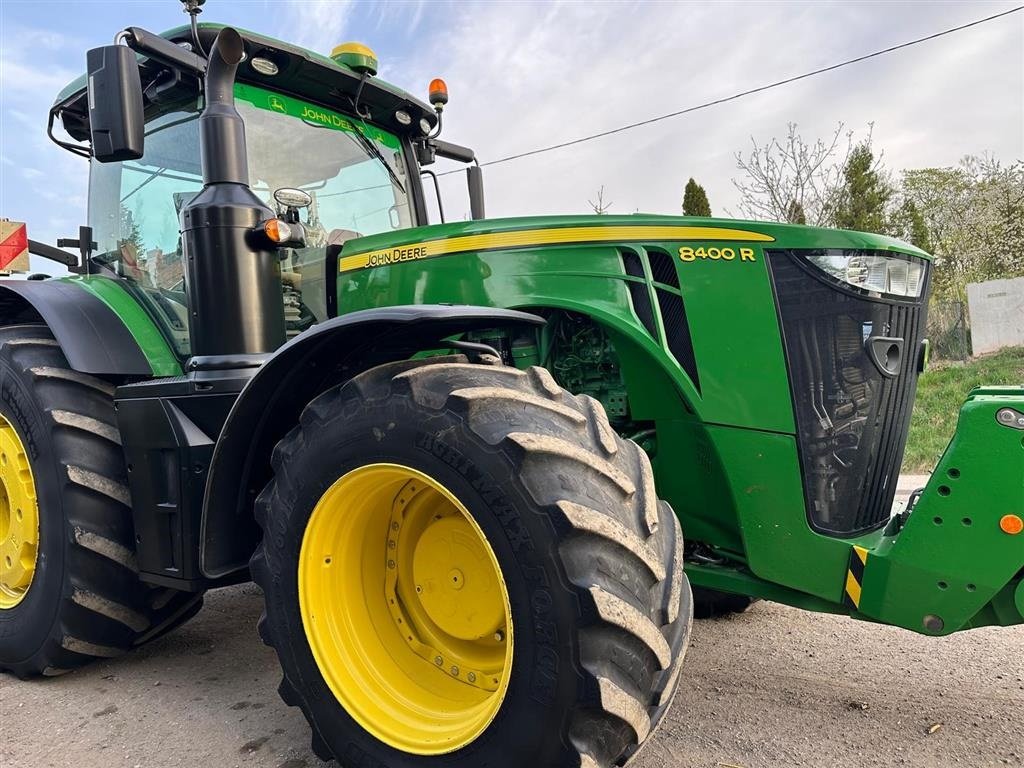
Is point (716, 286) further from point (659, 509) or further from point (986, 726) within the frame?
point (986, 726)

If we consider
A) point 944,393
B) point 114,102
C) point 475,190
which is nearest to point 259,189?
point 114,102

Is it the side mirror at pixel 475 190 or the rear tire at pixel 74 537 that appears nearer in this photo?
the rear tire at pixel 74 537

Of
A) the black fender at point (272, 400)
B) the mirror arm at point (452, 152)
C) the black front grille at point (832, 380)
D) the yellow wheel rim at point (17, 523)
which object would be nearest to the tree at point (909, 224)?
the mirror arm at point (452, 152)

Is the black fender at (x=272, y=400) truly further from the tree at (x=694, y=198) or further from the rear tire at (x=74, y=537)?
the tree at (x=694, y=198)

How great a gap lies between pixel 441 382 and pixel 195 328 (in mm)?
1222

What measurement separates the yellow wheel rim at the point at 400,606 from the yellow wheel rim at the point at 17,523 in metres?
1.64

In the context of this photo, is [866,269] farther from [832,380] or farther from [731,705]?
[731,705]

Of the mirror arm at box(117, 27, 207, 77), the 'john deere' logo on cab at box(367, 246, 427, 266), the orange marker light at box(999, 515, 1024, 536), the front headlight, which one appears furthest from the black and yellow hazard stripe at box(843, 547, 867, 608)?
the mirror arm at box(117, 27, 207, 77)

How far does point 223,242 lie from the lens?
8.63 ft

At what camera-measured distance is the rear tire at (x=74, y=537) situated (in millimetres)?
2807

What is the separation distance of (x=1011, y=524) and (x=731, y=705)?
1.14 meters

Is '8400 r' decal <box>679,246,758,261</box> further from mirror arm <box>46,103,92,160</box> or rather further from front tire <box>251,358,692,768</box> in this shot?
mirror arm <box>46,103,92,160</box>

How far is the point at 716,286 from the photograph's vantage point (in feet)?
7.43

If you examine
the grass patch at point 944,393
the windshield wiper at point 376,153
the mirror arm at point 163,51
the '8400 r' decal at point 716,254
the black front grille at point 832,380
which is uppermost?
the mirror arm at point 163,51
